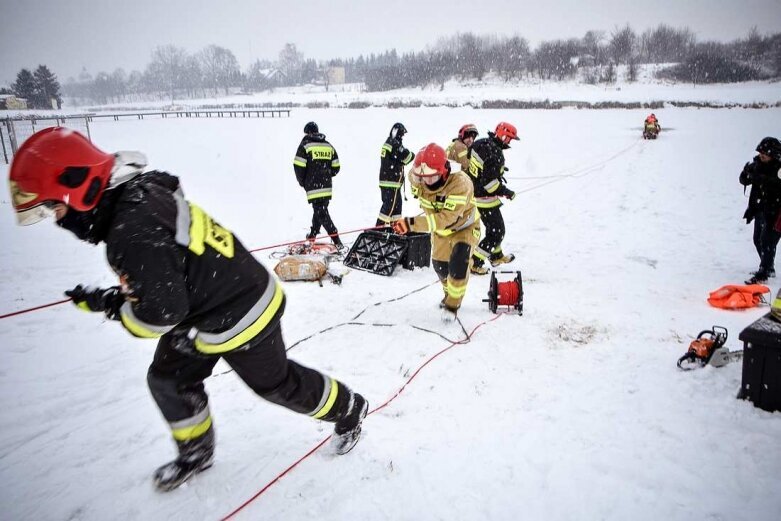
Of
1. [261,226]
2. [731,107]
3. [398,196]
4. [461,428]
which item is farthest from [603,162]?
[731,107]

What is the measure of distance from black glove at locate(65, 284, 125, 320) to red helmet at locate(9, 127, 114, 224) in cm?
44

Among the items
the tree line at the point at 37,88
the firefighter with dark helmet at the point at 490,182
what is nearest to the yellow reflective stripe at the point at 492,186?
the firefighter with dark helmet at the point at 490,182

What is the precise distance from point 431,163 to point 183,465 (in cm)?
319

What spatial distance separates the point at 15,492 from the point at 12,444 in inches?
20.3

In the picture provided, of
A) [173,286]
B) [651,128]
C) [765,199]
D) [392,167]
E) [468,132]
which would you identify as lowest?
[765,199]

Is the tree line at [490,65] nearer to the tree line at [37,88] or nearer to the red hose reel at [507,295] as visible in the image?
the tree line at [37,88]

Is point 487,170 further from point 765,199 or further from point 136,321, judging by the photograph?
point 136,321

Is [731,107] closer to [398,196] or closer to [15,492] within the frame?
[398,196]

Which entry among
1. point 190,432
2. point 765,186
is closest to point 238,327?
point 190,432

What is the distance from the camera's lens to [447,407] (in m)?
3.22

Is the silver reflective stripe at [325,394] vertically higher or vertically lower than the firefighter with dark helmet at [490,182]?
lower

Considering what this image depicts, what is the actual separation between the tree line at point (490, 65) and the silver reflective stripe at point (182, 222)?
66.0 metres

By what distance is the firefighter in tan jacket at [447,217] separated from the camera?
4215 mm

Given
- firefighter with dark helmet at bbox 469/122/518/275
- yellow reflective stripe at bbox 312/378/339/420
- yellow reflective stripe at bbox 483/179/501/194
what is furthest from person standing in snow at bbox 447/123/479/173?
yellow reflective stripe at bbox 312/378/339/420
